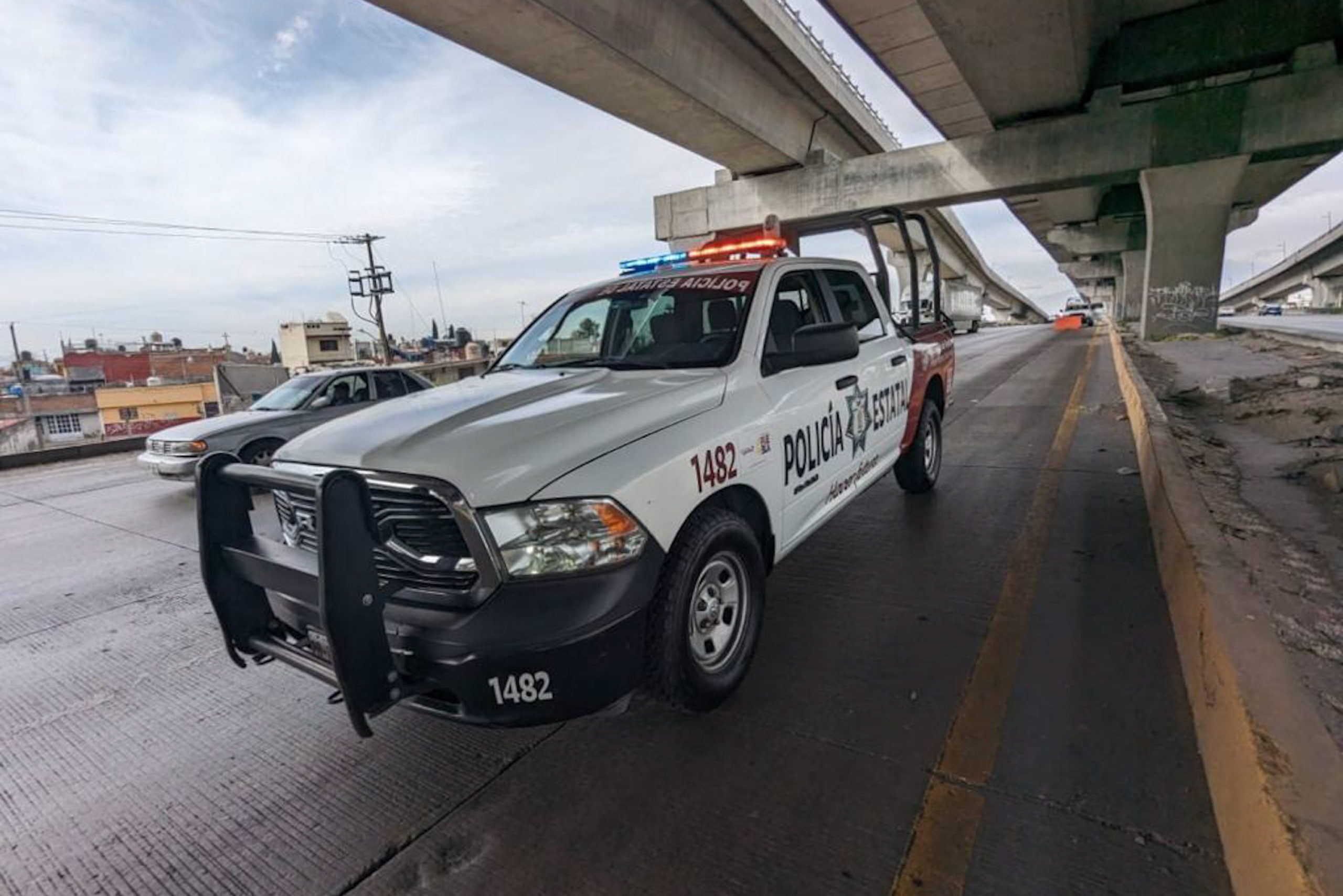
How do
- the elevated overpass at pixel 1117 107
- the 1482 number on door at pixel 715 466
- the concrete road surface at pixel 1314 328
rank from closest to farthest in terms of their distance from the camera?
the 1482 number on door at pixel 715 466 → the elevated overpass at pixel 1117 107 → the concrete road surface at pixel 1314 328

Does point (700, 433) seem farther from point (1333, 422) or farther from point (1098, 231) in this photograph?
point (1098, 231)

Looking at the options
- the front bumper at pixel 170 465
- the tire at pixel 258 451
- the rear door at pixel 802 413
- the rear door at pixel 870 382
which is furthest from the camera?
the tire at pixel 258 451

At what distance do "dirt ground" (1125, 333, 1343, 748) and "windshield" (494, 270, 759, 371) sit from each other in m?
2.55

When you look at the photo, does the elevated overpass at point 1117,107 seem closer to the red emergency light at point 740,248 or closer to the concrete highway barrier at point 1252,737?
the red emergency light at point 740,248

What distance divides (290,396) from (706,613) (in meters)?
7.82

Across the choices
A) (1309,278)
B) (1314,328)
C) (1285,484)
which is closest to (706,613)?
(1285,484)

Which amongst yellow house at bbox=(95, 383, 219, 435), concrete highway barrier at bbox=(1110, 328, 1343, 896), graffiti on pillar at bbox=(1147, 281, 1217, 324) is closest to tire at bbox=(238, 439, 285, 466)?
concrete highway barrier at bbox=(1110, 328, 1343, 896)

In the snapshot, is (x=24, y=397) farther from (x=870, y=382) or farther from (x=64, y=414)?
(x=870, y=382)

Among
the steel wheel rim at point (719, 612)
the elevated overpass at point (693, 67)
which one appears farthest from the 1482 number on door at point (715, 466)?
the elevated overpass at point (693, 67)

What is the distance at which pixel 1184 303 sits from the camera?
19531 millimetres

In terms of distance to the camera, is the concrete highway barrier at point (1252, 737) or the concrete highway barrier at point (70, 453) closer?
the concrete highway barrier at point (1252, 737)

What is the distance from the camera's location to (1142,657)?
113 inches

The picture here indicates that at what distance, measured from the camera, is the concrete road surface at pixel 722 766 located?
6.37 ft

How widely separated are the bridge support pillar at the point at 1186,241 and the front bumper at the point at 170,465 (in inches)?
837
